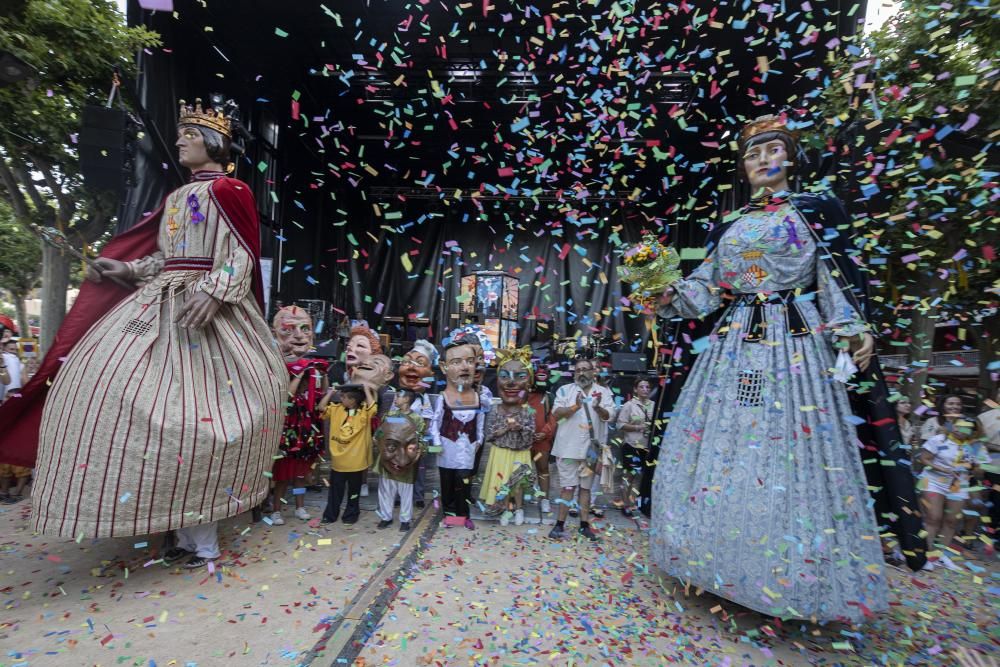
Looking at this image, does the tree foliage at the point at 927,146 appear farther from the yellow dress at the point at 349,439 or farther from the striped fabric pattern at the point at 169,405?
the striped fabric pattern at the point at 169,405

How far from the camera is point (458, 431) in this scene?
3.99 m

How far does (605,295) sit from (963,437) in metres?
9.26

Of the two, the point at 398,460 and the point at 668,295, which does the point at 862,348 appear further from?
the point at 398,460

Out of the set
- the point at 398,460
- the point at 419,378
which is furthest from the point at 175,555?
the point at 419,378

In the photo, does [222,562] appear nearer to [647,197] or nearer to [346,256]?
[346,256]

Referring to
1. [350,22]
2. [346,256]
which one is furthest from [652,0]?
[346,256]

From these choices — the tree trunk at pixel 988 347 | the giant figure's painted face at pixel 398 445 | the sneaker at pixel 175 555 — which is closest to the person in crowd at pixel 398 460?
the giant figure's painted face at pixel 398 445

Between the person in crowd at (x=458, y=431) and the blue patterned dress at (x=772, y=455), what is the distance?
1.78 meters

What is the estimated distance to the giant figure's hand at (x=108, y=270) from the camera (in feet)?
9.34

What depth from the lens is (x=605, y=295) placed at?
1307 cm

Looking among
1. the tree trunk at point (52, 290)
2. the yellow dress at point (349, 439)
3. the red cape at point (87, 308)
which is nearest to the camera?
the red cape at point (87, 308)

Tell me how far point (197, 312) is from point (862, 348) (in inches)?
131

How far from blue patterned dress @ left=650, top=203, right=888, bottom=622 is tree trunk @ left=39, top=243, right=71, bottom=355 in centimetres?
710

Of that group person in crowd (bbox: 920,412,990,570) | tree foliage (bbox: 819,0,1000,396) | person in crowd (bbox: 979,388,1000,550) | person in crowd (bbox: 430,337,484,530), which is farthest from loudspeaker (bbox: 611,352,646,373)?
person in crowd (bbox: 430,337,484,530)
